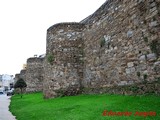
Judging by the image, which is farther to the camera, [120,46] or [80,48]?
[80,48]

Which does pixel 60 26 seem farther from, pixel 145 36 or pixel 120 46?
pixel 145 36

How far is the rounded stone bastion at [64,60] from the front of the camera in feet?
47.9

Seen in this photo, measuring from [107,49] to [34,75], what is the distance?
67.5 feet

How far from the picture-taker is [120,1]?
10.7 m

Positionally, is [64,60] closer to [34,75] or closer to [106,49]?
[106,49]

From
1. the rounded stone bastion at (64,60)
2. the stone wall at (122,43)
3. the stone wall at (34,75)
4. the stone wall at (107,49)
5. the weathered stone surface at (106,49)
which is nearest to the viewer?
the stone wall at (122,43)

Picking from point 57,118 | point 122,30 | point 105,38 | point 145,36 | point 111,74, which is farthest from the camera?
point 105,38

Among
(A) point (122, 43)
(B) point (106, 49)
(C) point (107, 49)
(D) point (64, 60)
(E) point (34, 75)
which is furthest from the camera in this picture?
(E) point (34, 75)

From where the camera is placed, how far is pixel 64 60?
14.9 metres

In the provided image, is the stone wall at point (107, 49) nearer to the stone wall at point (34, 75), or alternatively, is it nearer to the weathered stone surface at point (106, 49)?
the weathered stone surface at point (106, 49)

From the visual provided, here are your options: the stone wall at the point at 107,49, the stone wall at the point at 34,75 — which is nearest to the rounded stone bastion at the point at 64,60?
the stone wall at the point at 107,49

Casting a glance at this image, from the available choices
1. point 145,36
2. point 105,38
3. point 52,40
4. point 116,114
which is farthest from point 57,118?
point 52,40

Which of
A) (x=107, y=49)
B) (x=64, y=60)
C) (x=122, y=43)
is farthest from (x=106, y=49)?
(x=64, y=60)

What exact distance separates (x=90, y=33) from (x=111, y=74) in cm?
372
